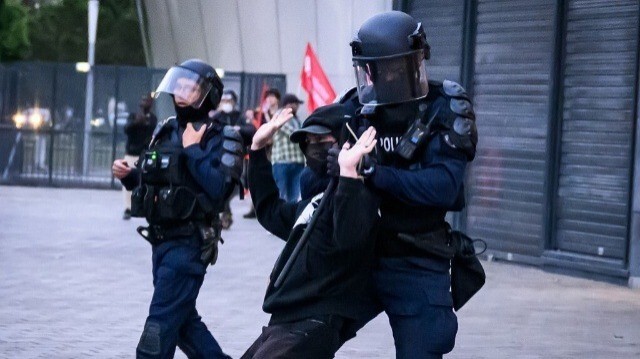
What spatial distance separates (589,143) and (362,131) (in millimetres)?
8920

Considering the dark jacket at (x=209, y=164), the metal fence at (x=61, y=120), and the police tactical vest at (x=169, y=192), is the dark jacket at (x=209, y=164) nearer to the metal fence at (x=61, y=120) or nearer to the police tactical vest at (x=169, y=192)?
the police tactical vest at (x=169, y=192)

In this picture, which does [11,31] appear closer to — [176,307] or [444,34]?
[444,34]

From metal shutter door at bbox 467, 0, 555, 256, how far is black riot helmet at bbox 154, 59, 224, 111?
7.39 meters

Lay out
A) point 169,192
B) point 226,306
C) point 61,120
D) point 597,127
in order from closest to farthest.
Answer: point 169,192, point 226,306, point 597,127, point 61,120

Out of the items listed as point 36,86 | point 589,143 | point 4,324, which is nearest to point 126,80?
point 36,86

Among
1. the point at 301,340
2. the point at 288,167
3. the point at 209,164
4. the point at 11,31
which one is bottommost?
the point at 288,167

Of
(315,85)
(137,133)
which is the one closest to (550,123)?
(315,85)

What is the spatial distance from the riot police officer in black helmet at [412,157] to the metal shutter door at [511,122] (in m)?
9.17

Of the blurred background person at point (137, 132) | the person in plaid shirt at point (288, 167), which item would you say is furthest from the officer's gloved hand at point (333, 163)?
the blurred background person at point (137, 132)

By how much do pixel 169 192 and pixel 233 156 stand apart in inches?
14.6

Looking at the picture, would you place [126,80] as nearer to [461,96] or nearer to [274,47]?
[274,47]

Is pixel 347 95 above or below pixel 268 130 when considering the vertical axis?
above

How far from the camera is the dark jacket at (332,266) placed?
4766 millimetres

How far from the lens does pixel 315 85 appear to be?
19.3m
